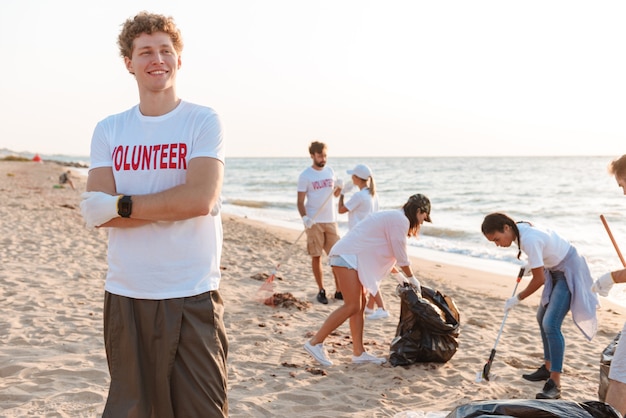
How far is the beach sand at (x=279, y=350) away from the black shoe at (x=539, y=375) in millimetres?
60

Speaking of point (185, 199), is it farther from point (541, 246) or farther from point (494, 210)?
point (494, 210)

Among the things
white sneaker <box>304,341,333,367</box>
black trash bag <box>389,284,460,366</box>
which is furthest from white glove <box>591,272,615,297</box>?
white sneaker <box>304,341,333,367</box>

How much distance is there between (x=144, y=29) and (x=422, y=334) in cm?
332

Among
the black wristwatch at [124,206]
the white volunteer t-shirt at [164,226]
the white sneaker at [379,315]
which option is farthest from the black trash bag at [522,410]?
the white sneaker at [379,315]

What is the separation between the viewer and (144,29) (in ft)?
6.78

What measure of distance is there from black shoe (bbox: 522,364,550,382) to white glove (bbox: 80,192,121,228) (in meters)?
3.55

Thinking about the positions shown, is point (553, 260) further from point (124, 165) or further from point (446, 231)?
point (446, 231)

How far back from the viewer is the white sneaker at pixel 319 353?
15.0 feet

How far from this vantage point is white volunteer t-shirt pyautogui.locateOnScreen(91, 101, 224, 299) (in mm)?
2008

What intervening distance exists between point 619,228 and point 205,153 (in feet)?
49.7

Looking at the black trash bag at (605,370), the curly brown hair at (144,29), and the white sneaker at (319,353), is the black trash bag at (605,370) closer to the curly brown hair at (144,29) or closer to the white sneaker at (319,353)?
the white sneaker at (319,353)

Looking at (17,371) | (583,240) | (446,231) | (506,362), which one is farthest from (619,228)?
(17,371)


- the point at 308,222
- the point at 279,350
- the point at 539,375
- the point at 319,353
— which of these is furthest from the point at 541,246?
the point at 308,222

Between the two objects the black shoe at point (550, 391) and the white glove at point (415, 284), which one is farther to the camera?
the white glove at point (415, 284)
